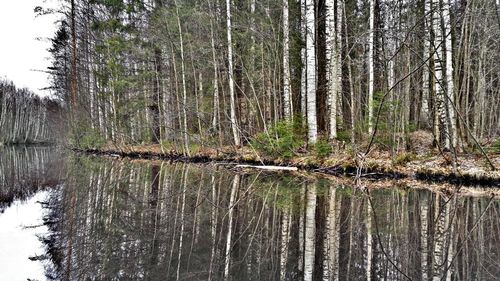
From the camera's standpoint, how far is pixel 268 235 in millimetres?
4152

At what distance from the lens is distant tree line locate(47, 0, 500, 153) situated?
463 inches

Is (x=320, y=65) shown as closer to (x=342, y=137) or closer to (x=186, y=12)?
(x=342, y=137)

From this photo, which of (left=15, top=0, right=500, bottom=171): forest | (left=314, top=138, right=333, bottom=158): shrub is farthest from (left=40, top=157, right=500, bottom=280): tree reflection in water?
(left=314, top=138, right=333, bottom=158): shrub

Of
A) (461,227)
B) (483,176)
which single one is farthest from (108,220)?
(483,176)

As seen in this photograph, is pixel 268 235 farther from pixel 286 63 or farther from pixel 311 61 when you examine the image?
pixel 286 63

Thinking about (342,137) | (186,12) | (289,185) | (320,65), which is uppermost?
(186,12)

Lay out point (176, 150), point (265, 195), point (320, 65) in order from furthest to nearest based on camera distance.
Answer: point (176, 150) < point (320, 65) < point (265, 195)

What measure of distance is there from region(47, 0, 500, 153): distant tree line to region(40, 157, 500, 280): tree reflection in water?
12.2 ft

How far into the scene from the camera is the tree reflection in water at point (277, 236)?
3.01 m

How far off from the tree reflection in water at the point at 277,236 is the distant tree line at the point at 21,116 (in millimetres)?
50812

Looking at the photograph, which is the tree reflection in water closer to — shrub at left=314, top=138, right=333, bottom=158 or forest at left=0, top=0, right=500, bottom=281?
forest at left=0, top=0, right=500, bottom=281

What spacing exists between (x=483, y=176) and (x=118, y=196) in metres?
7.99

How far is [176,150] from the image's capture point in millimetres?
19234

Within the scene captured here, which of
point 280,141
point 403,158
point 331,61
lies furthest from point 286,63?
point 403,158
